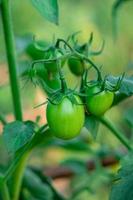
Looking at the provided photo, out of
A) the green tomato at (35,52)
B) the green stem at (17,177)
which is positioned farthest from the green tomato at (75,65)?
the green stem at (17,177)

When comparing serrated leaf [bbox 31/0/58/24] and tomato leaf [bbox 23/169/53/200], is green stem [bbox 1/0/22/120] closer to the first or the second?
serrated leaf [bbox 31/0/58/24]

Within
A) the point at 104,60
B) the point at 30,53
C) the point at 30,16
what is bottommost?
the point at 104,60

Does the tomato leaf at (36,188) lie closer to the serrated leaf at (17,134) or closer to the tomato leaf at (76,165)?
the tomato leaf at (76,165)

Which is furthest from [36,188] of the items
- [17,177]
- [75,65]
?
[75,65]

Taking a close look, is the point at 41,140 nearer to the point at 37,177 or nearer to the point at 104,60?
the point at 37,177

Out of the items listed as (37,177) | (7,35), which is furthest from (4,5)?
(37,177)

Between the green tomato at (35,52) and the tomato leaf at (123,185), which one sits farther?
the green tomato at (35,52)

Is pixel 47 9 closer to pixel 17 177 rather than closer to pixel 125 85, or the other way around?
pixel 125 85
